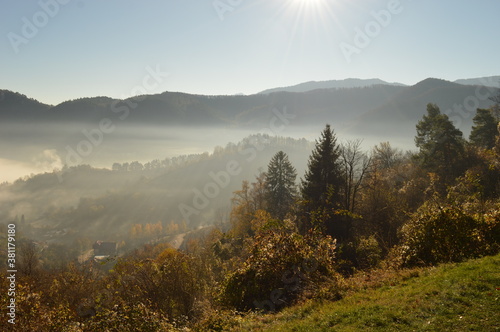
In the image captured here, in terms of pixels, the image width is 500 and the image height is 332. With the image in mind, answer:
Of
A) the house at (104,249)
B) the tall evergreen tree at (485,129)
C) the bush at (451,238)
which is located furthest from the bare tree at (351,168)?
the house at (104,249)

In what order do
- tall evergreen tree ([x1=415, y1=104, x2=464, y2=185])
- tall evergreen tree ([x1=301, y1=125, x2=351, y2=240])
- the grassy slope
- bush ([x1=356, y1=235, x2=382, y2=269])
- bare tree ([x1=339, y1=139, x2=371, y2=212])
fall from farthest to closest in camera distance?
tall evergreen tree ([x1=415, y1=104, x2=464, y2=185]) → tall evergreen tree ([x1=301, y1=125, x2=351, y2=240]) → bare tree ([x1=339, y1=139, x2=371, y2=212]) → bush ([x1=356, y1=235, x2=382, y2=269]) → the grassy slope

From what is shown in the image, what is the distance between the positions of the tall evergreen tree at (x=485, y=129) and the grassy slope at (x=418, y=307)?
123 feet

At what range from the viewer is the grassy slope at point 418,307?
7082 mm

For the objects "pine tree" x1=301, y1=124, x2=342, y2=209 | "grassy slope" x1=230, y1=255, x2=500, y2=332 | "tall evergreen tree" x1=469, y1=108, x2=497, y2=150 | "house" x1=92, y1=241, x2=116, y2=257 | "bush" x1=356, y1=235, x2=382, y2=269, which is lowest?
"house" x1=92, y1=241, x2=116, y2=257

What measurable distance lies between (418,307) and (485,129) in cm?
4233

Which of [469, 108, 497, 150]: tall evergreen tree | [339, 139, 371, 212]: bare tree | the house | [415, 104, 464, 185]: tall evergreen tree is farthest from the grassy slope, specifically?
the house

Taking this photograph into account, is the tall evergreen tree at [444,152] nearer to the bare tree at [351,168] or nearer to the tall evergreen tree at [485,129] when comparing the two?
the tall evergreen tree at [485,129]

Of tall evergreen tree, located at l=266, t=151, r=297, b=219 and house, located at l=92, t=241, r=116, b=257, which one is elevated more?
tall evergreen tree, located at l=266, t=151, r=297, b=219

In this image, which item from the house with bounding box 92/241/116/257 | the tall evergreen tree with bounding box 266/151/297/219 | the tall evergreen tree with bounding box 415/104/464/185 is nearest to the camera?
the tall evergreen tree with bounding box 415/104/464/185

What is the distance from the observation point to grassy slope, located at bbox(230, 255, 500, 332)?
23.2 feet

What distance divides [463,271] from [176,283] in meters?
12.8

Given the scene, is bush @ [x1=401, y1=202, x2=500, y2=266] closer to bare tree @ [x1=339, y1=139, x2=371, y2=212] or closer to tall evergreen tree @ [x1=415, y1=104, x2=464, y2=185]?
bare tree @ [x1=339, y1=139, x2=371, y2=212]

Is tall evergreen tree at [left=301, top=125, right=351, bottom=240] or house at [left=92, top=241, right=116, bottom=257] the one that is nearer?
tall evergreen tree at [left=301, top=125, right=351, bottom=240]

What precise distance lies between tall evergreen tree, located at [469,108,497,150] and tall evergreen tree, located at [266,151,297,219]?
26.4m
